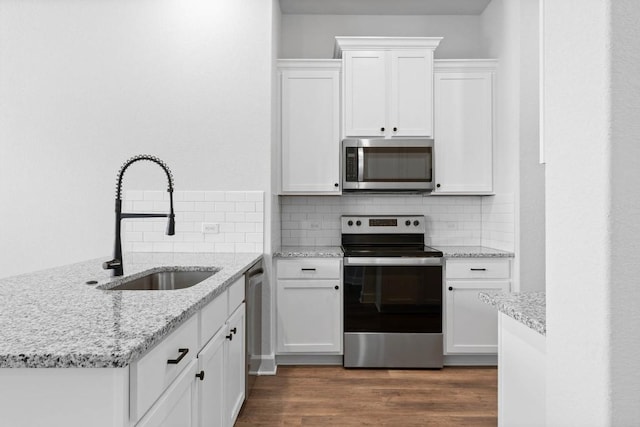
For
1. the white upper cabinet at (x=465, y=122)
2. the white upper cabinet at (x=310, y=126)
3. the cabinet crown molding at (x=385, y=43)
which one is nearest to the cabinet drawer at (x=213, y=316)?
the white upper cabinet at (x=310, y=126)

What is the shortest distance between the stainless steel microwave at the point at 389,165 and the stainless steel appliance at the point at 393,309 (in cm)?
56

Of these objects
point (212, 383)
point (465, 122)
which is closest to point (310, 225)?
point (465, 122)

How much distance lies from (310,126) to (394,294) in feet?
4.86

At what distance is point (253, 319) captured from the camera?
2.68m

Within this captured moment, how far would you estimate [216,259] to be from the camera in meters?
2.64

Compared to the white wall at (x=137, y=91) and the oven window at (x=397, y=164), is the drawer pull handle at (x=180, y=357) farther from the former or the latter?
the oven window at (x=397, y=164)

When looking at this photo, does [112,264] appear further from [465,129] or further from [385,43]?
[465,129]

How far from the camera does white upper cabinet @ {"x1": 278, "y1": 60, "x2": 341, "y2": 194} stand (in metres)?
3.40

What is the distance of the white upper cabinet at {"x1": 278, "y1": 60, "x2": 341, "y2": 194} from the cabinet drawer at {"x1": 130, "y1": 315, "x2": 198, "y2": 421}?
2045mm

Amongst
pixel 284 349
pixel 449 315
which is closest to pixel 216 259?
pixel 284 349

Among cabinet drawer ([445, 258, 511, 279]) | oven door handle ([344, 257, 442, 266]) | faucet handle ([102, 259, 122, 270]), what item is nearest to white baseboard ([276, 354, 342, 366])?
oven door handle ([344, 257, 442, 266])

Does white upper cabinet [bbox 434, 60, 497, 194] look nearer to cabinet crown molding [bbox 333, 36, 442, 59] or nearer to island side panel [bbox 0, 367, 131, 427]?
cabinet crown molding [bbox 333, 36, 442, 59]

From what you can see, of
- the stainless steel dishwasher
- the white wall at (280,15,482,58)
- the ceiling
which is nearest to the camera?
the stainless steel dishwasher

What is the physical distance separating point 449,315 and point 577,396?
243 centimetres
